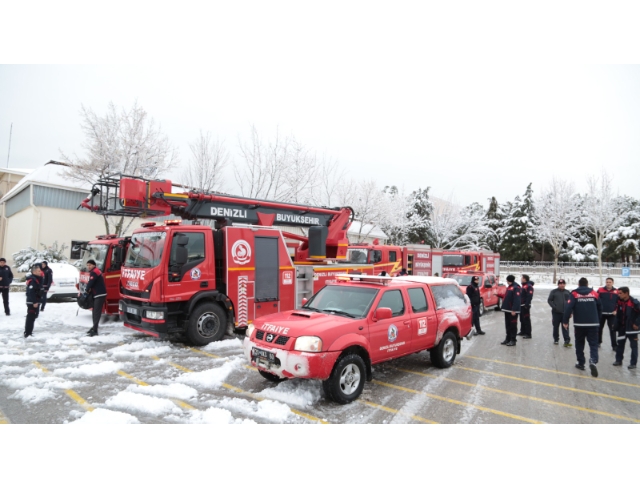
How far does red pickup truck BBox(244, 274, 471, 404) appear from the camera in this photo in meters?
5.09

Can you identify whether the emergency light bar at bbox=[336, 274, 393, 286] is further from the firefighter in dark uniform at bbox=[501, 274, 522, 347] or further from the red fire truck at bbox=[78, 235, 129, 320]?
the red fire truck at bbox=[78, 235, 129, 320]

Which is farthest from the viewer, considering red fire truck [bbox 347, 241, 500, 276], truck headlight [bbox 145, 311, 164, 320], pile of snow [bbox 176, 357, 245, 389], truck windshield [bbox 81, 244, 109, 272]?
red fire truck [bbox 347, 241, 500, 276]

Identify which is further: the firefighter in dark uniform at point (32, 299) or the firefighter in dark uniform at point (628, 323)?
the firefighter in dark uniform at point (32, 299)

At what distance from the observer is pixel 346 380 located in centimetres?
536

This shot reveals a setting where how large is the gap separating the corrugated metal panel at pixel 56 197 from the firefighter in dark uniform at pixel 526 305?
926 inches

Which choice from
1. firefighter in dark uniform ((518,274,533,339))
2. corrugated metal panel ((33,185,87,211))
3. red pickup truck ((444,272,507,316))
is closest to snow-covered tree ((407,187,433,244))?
red pickup truck ((444,272,507,316))

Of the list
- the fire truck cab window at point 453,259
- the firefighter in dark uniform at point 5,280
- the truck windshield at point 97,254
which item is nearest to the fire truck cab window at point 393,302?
the truck windshield at point 97,254

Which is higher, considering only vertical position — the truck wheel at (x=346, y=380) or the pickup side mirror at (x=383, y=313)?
the pickup side mirror at (x=383, y=313)

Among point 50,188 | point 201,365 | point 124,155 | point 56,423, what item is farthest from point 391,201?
point 56,423

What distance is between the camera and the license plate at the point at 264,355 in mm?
5223

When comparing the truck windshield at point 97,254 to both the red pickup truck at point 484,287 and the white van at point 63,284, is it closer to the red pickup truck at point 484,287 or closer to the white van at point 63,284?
the white van at point 63,284

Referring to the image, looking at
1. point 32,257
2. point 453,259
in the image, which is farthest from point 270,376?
point 453,259

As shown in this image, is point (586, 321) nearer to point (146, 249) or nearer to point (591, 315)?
point (591, 315)

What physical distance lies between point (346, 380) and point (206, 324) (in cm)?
444
